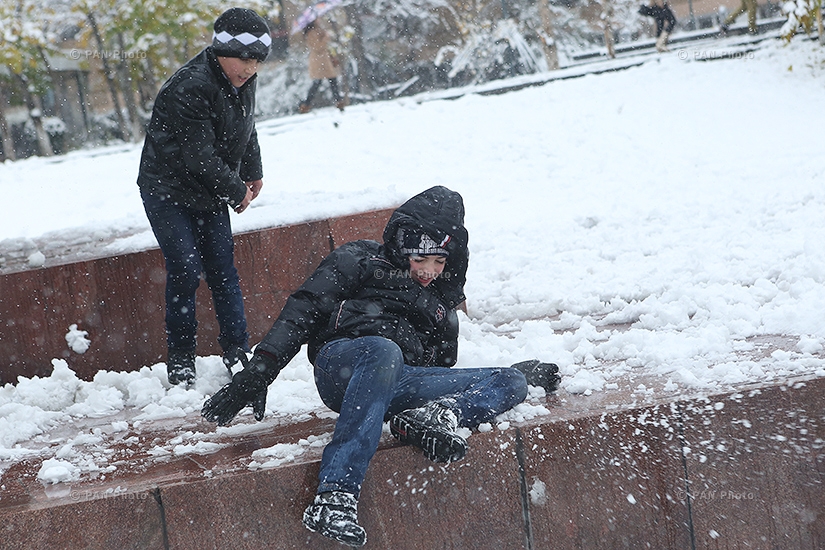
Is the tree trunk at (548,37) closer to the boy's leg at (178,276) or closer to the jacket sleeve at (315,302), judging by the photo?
the boy's leg at (178,276)

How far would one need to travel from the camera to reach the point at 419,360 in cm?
366

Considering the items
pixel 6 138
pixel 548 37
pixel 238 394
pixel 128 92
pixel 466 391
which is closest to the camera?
pixel 238 394

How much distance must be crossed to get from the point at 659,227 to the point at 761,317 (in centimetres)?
320

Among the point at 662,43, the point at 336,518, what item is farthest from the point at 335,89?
the point at 336,518

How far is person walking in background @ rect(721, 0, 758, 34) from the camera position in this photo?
636 inches

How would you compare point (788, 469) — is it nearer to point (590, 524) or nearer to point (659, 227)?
point (590, 524)

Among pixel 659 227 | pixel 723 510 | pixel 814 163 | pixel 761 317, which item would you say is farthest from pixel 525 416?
pixel 814 163

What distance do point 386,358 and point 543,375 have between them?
77 cm

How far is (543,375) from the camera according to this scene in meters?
3.66

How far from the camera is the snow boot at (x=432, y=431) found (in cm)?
305

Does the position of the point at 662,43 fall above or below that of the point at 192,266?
above

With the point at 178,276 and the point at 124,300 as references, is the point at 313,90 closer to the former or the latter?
the point at 124,300

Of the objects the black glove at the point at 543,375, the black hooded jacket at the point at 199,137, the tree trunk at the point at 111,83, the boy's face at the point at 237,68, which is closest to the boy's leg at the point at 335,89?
the tree trunk at the point at 111,83

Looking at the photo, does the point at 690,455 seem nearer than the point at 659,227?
Yes
